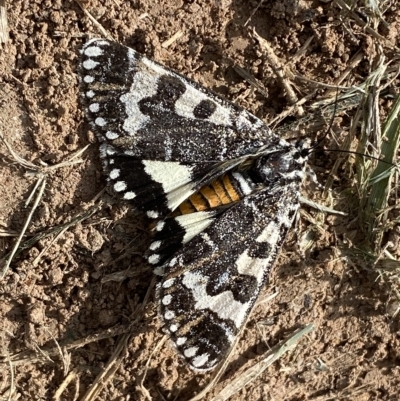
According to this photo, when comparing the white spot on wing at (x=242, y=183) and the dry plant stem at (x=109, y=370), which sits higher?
the white spot on wing at (x=242, y=183)

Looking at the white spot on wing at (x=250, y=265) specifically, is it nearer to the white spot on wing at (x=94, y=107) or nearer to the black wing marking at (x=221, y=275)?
the black wing marking at (x=221, y=275)

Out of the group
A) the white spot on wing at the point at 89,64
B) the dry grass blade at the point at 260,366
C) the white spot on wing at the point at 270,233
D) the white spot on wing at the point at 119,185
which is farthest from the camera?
the dry grass blade at the point at 260,366

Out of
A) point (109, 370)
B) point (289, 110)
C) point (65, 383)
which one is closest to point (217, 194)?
point (289, 110)

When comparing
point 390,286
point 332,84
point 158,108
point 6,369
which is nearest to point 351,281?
point 390,286

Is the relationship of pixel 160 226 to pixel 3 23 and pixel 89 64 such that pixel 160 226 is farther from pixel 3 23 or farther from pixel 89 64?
pixel 3 23

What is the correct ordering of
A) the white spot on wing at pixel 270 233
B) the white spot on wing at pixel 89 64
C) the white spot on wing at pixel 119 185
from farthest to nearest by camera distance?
1. the white spot on wing at pixel 270 233
2. the white spot on wing at pixel 119 185
3. the white spot on wing at pixel 89 64

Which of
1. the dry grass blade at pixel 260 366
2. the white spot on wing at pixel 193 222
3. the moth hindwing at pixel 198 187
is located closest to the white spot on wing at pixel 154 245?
the moth hindwing at pixel 198 187
